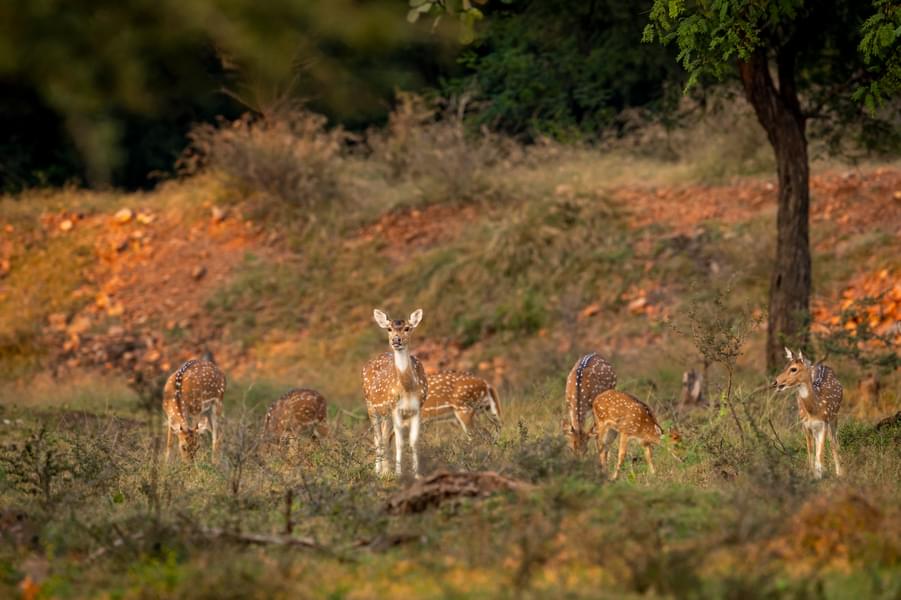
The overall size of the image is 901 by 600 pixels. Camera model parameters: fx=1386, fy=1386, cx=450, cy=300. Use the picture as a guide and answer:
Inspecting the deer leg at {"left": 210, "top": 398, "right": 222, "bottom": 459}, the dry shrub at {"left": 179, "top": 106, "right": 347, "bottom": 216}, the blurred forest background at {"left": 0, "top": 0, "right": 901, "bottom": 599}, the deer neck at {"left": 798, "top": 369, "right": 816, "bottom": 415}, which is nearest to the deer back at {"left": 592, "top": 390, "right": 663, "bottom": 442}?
the blurred forest background at {"left": 0, "top": 0, "right": 901, "bottom": 599}

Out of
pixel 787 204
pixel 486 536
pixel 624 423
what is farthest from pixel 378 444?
pixel 787 204

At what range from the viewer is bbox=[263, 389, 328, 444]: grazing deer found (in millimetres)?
13122

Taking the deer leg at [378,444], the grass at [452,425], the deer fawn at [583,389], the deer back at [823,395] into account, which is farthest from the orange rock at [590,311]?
the deer back at [823,395]

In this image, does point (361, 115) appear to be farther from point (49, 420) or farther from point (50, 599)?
point (50, 599)

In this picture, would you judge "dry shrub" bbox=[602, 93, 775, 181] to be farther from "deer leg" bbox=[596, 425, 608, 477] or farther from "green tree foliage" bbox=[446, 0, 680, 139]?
"deer leg" bbox=[596, 425, 608, 477]

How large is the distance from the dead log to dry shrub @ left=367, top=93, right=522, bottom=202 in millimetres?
15552

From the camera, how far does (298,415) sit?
528 inches

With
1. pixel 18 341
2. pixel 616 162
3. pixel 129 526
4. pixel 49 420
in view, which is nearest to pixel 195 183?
pixel 18 341

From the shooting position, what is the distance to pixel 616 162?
24922mm

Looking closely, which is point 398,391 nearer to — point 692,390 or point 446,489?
point 446,489

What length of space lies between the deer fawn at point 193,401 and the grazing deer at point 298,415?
57 cm

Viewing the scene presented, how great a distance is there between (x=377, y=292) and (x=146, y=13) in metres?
17.8

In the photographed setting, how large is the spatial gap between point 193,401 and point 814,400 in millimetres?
6026

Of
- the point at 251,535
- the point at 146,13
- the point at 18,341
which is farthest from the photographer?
the point at 18,341
